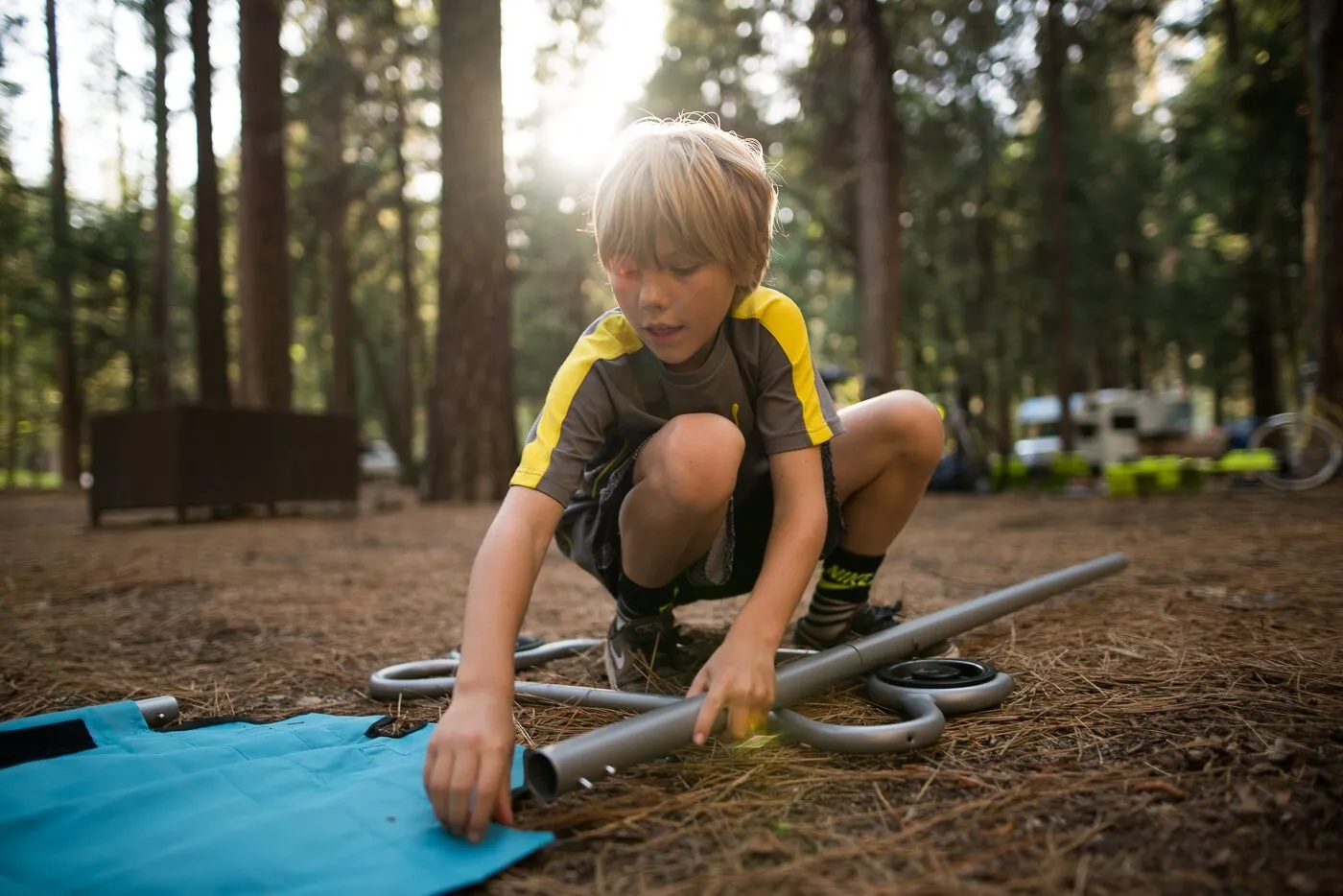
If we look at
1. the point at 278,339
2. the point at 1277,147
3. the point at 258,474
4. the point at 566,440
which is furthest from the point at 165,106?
the point at 1277,147

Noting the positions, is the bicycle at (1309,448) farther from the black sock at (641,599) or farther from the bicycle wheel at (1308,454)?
the black sock at (641,599)

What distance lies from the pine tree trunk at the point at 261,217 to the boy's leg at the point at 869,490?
7.03m

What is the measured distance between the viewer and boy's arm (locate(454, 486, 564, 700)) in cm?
118

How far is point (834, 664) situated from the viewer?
158cm

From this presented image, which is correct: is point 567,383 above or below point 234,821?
above

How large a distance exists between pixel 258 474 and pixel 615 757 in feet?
21.5

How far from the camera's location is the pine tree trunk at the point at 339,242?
40.1 ft

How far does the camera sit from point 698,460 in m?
1.52

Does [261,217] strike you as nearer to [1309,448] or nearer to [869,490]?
[869,490]

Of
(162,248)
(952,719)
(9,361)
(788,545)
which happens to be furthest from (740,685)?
(9,361)

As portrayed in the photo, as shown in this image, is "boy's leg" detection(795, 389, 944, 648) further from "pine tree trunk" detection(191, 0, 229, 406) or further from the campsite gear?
"pine tree trunk" detection(191, 0, 229, 406)

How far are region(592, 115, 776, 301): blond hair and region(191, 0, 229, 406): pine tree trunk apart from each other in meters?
8.40

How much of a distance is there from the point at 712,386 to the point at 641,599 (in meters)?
0.55

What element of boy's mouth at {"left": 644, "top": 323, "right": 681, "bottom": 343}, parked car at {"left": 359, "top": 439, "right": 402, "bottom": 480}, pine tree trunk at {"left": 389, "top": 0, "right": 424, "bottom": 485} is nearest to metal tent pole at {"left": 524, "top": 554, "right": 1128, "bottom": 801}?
boy's mouth at {"left": 644, "top": 323, "right": 681, "bottom": 343}
